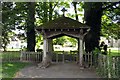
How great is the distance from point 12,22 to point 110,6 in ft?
30.3

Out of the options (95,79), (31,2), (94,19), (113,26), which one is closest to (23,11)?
(31,2)

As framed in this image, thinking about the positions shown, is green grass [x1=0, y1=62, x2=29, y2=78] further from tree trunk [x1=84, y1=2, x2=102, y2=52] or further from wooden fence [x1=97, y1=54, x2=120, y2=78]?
tree trunk [x1=84, y1=2, x2=102, y2=52]

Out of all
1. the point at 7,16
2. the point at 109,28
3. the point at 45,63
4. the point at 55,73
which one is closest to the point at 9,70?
the point at 55,73

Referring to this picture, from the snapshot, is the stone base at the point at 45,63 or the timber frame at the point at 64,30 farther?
the timber frame at the point at 64,30

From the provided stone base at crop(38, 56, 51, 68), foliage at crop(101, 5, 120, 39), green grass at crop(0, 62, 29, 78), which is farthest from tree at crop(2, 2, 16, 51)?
foliage at crop(101, 5, 120, 39)

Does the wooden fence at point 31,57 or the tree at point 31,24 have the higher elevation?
the tree at point 31,24

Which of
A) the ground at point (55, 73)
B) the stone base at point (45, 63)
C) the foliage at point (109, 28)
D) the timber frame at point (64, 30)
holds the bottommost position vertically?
the ground at point (55, 73)

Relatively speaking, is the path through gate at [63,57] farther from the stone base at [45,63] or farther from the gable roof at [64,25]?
the gable roof at [64,25]

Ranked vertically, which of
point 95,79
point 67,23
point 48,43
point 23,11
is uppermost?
point 23,11

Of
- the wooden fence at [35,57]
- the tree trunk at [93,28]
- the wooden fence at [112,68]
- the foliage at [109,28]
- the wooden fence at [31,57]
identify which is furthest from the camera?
the foliage at [109,28]

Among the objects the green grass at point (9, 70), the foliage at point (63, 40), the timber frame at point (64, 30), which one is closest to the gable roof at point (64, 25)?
the timber frame at point (64, 30)

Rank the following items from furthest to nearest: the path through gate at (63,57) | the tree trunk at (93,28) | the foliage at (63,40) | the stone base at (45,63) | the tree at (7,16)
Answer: the foliage at (63,40)
the tree trunk at (93,28)
the tree at (7,16)
the path through gate at (63,57)
the stone base at (45,63)

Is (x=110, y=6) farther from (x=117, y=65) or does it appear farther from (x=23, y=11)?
(x=117, y=65)

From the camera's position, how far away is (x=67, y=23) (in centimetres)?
2284
